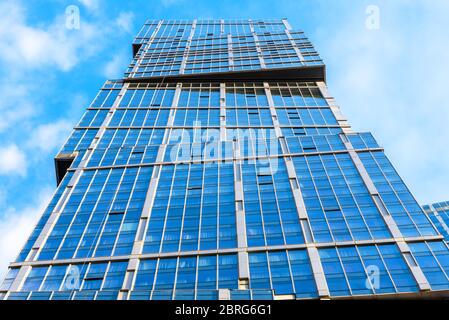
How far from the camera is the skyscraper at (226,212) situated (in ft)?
137

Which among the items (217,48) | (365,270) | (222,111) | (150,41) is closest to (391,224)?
(365,270)

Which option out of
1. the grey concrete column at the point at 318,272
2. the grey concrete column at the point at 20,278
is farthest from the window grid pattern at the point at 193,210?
the grey concrete column at the point at 20,278

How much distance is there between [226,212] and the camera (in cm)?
5097

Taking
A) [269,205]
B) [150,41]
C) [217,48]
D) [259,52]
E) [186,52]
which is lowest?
[269,205]

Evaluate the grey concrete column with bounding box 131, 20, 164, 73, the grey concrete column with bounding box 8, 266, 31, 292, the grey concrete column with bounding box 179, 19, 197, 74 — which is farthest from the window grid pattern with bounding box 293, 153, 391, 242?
the grey concrete column with bounding box 131, 20, 164, 73

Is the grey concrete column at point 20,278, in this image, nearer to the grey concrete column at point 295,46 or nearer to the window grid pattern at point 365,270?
the window grid pattern at point 365,270

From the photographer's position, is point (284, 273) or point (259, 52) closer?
point (284, 273)

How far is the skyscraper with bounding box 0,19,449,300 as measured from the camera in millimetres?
41844

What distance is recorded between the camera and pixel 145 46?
110 metres

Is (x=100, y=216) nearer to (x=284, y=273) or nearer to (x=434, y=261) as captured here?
(x=284, y=273)

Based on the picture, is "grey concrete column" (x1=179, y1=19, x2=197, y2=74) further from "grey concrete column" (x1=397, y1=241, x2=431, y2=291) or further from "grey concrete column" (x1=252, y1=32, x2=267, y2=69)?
"grey concrete column" (x1=397, y1=241, x2=431, y2=291)

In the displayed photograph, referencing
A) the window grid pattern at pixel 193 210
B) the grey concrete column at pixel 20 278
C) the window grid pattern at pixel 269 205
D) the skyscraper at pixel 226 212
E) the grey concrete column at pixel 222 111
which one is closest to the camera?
the skyscraper at pixel 226 212
